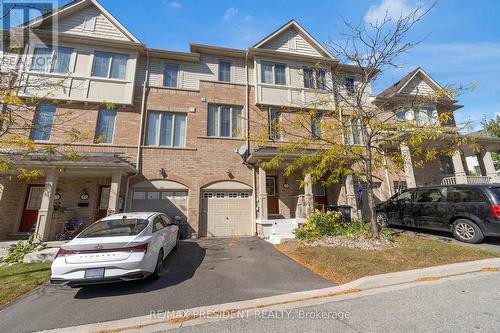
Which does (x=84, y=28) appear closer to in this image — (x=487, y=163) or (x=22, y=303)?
(x=22, y=303)

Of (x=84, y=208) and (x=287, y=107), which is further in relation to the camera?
(x=287, y=107)

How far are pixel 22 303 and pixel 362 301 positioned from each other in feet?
21.4

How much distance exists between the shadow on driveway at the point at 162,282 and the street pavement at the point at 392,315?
217cm

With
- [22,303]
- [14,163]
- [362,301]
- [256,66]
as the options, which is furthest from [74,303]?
[256,66]

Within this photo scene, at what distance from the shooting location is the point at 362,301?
153 inches

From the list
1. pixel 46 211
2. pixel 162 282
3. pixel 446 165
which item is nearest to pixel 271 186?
pixel 162 282

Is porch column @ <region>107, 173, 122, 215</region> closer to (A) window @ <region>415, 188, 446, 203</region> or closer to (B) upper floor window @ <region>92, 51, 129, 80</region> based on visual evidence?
(B) upper floor window @ <region>92, 51, 129, 80</region>

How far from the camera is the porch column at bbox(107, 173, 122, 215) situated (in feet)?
32.2

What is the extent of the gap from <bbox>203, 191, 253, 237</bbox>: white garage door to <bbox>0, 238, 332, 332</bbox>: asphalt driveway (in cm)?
486

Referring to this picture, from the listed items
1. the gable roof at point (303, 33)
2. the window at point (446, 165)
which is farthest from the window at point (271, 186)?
the window at point (446, 165)

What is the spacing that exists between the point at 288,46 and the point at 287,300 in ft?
49.8

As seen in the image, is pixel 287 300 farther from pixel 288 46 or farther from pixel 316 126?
pixel 288 46

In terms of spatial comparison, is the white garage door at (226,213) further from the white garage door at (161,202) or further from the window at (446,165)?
the window at (446,165)

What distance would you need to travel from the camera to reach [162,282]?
5.28 metres
